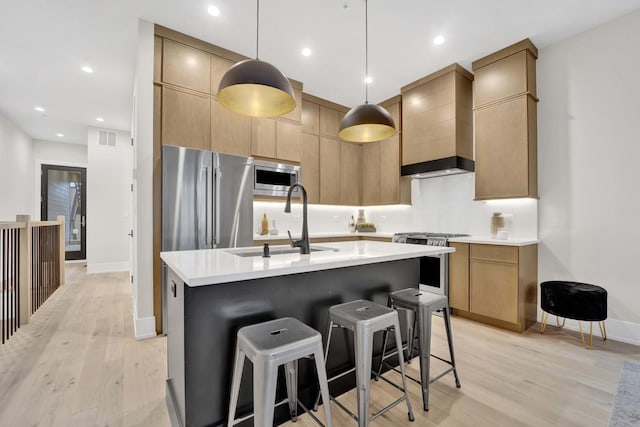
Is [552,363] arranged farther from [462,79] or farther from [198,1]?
[198,1]

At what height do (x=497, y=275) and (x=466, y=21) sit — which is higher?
(x=466, y=21)

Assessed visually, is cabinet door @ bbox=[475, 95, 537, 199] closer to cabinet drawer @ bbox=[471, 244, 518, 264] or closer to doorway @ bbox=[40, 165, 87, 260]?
cabinet drawer @ bbox=[471, 244, 518, 264]

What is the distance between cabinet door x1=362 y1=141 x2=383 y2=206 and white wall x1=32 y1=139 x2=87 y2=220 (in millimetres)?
7040

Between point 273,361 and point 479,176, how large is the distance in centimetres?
345

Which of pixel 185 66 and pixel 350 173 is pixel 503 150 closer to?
pixel 350 173

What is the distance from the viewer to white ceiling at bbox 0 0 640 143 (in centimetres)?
271

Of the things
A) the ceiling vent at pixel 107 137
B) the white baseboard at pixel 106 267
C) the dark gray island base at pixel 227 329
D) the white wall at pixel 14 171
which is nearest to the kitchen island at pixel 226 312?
the dark gray island base at pixel 227 329

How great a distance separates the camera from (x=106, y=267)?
250 inches

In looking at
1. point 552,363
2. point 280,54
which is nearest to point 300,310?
point 552,363

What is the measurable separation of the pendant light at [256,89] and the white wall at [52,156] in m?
7.32

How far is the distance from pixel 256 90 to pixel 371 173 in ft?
11.1

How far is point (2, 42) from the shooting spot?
10.6ft

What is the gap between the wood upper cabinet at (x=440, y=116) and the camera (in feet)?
12.4

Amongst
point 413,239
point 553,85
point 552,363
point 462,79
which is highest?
point 462,79
